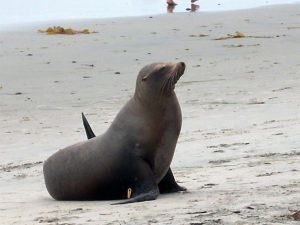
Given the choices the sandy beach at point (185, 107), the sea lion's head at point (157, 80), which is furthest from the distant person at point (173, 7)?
the sea lion's head at point (157, 80)

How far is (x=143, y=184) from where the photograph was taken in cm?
536

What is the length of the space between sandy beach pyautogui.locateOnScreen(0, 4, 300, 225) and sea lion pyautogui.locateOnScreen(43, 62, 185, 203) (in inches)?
7.2

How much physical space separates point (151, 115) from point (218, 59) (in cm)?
818

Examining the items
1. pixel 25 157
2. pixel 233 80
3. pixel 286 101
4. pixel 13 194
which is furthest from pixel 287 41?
pixel 13 194

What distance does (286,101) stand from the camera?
960 centimetres

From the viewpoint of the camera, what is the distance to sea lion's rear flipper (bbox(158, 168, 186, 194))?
5.53 metres

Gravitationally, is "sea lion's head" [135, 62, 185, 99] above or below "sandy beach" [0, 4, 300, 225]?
above

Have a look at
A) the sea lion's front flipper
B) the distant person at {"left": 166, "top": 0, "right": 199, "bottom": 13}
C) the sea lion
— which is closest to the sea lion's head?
the sea lion

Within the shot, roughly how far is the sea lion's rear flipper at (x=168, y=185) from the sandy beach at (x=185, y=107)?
4.3 inches

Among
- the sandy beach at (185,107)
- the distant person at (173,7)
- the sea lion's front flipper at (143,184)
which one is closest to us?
the sandy beach at (185,107)

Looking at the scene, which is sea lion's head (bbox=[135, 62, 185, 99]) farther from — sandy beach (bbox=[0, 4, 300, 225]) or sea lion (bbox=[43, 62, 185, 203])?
sandy beach (bbox=[0, 4, 300, 225])

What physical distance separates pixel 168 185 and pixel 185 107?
4.39 m

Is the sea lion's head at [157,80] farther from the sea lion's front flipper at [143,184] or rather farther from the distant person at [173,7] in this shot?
the distant person at [173,7]

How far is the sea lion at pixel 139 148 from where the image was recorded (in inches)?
215
